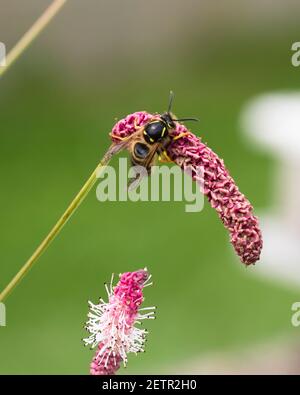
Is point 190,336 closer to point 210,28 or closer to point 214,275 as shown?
point 214,275

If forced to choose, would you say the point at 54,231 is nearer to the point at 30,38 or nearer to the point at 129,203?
the point at 30,38

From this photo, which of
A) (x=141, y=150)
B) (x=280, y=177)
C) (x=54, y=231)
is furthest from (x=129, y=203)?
(x=54, y=231)

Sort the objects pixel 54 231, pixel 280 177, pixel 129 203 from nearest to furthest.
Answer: pixel 54 231 < pixel 280 177 < pixel 129 203

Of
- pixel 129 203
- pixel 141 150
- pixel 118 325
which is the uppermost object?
pixel 129 203

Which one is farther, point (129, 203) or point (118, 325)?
point (129, 203)

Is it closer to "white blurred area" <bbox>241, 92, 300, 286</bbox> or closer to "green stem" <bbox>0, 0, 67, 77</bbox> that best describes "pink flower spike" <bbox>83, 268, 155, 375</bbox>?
"green stem" <bbox>0, 0, 67, 77</bbox>

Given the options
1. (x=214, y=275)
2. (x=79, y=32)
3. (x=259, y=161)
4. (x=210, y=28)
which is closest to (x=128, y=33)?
(x=79, y=32)

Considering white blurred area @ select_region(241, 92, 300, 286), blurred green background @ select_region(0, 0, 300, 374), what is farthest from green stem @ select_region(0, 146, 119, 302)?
white blurred area @ select_region(241, 92, 300, 286)

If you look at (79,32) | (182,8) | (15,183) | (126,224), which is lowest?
(126,224)
